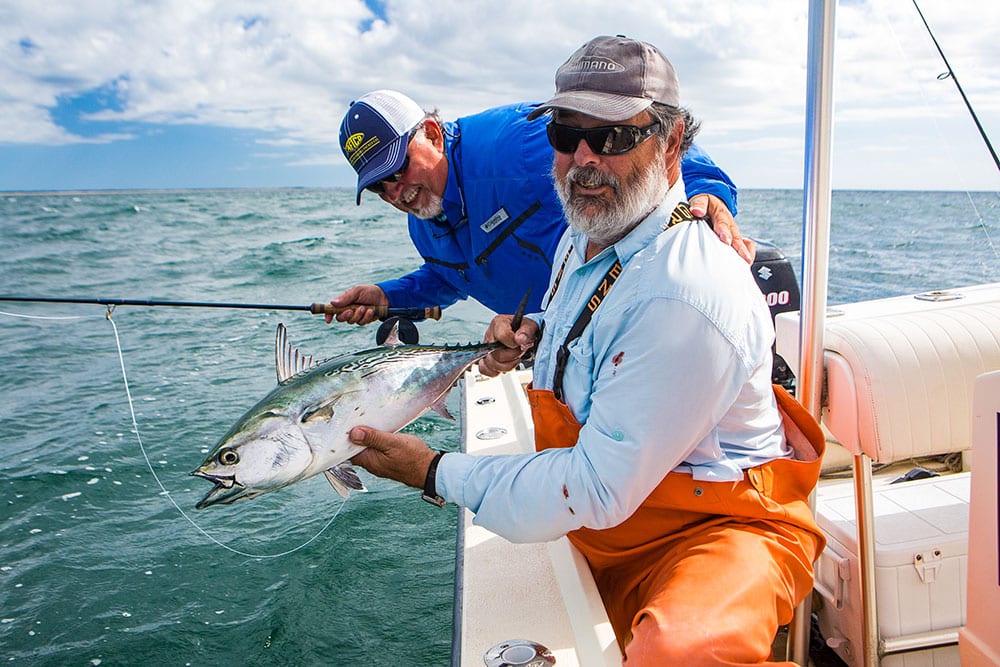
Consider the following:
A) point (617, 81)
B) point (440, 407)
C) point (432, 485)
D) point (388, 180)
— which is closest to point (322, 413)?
point (432, 485)

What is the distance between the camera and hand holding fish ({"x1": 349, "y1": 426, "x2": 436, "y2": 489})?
78.5 inches

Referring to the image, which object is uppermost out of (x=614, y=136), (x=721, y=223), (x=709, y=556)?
(x=614, y=136)

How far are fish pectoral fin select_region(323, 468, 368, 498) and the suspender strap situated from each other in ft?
2.06

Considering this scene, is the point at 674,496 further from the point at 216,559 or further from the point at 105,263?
the point at 105,263

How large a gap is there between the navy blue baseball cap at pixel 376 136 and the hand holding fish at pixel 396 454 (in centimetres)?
131

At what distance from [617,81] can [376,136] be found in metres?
1.34

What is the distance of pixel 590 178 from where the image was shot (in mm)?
1962

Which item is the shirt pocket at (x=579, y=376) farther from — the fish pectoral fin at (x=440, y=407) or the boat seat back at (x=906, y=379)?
the boat seat back at (x=906, y=379)

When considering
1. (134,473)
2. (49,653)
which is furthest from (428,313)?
(134,473)

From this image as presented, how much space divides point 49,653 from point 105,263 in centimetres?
1531

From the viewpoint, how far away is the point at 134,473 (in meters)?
5.36

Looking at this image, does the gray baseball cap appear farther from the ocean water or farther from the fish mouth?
the ocean water

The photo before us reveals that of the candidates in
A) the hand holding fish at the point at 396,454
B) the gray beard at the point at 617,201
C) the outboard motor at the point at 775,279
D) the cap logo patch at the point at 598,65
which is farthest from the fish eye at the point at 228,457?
the outboard motor at the point at 775,279

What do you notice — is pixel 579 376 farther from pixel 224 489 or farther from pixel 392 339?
pixel 224 489
